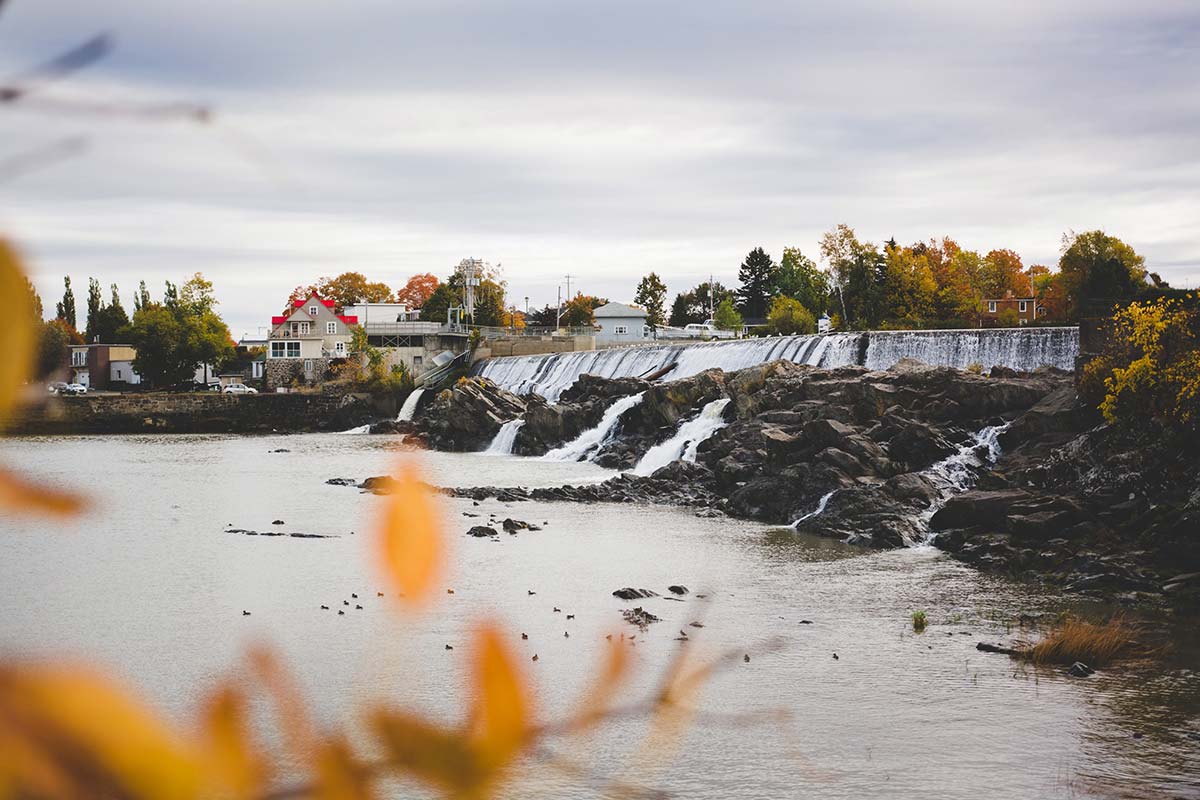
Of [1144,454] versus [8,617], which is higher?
[1144,454]

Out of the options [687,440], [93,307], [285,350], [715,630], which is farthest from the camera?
[285,350]

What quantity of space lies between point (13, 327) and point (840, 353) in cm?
4806

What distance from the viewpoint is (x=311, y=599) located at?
1930 centimetres

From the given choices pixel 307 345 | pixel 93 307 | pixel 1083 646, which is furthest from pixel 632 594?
pixel 307 345

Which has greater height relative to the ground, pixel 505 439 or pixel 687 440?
pixel 687 440

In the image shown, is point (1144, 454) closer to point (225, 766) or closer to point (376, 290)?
point (225, 766)

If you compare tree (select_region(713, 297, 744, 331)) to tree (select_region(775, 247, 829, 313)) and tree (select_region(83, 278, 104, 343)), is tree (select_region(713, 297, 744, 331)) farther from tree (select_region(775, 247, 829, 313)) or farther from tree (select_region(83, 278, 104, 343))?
tree (select_region(83, 278, 104, 343))

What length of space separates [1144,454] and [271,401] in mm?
63811

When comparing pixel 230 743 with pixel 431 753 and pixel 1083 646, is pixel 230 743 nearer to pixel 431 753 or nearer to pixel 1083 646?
pixel 431 753

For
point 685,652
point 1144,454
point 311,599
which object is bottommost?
point 311,599

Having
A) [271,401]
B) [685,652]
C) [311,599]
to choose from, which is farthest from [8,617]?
[271,401]

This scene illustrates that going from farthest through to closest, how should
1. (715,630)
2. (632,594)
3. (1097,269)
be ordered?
(1097,269)
(632,594)
(715,630)

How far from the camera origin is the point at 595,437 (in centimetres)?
4966

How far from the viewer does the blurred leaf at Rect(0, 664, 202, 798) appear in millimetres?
393
